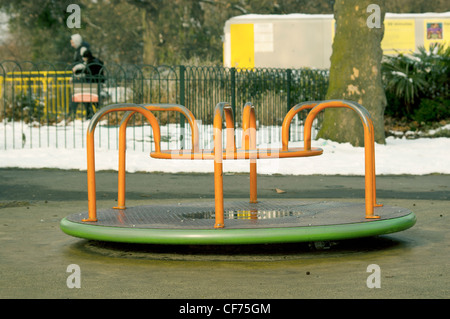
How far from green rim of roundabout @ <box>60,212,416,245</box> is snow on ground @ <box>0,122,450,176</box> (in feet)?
19.5

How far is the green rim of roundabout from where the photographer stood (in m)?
5.29

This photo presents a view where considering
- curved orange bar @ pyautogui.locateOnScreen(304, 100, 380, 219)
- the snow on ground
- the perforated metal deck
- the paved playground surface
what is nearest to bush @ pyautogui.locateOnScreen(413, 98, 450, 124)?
the snow on ground

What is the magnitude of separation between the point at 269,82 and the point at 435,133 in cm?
369

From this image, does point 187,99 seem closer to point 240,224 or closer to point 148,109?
point 148,109

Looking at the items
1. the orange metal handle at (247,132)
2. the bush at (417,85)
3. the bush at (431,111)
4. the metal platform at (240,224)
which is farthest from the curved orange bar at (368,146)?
the bush at (431,111)

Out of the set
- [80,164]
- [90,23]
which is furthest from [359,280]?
[90,23]

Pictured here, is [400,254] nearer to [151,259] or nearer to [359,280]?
[359,280]

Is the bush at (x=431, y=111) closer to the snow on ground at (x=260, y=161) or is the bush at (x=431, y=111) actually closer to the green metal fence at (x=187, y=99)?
the green metal fence at (x=187, y=99)

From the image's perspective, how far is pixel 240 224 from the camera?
18.6ft

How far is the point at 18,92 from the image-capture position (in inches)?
768

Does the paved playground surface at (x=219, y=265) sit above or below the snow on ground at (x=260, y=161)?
below

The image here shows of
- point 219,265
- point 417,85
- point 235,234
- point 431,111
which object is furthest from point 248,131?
point 417,85

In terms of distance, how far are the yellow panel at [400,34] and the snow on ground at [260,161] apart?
850cm

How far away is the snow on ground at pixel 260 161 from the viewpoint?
11.8 metres
